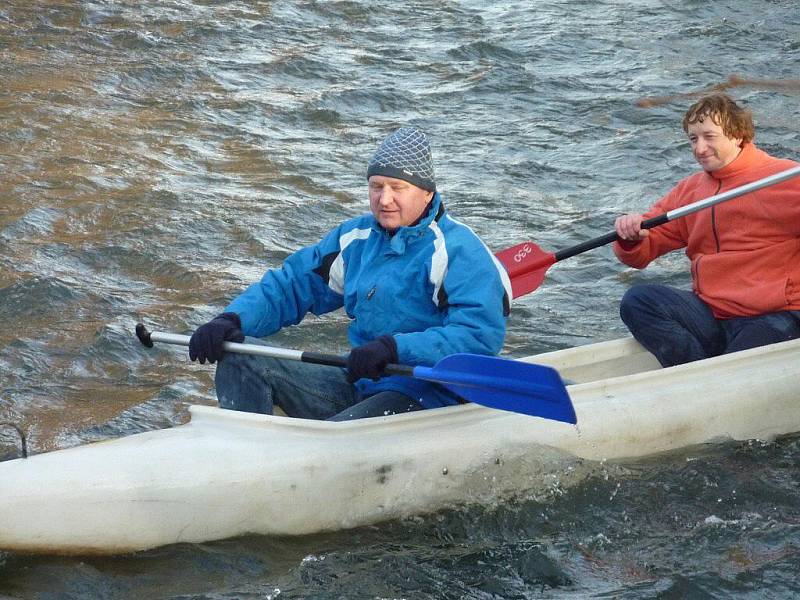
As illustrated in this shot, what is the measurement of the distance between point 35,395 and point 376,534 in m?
2.12

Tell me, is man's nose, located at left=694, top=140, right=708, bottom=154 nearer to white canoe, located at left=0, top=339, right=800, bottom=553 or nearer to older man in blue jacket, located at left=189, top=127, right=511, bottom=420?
white canoe, located at left=0, top=339, right=800, bottom=553

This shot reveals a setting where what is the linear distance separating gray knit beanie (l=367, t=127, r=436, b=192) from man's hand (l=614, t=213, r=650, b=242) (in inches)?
48.6

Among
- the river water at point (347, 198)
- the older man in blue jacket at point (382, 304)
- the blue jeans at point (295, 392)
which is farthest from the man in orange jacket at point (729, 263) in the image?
the blue jeans at point (295, 392)

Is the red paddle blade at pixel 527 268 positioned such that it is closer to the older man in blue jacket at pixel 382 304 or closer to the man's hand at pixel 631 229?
the man's hand at pixel 631 229

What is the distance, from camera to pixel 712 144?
4996 millimetres

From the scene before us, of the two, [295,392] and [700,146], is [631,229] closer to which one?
[700,146]

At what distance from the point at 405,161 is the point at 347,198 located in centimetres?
463

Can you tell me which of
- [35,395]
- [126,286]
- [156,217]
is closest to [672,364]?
[35,395]

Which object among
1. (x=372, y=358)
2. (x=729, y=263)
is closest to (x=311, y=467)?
(x=372, y=358)

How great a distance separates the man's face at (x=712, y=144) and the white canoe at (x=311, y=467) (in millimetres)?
840

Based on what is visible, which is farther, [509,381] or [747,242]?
[747,242]

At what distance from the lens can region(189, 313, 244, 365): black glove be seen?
4.25 m

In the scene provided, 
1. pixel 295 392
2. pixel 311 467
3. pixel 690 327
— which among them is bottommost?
pixel 311 467

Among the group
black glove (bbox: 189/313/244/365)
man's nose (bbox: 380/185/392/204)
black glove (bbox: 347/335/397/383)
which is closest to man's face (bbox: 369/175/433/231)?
man's nose (bbox: 380/185/392/204)
